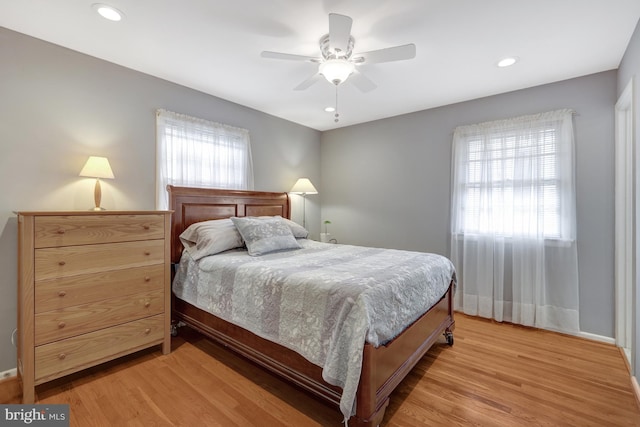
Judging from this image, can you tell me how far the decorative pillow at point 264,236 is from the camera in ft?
8.96

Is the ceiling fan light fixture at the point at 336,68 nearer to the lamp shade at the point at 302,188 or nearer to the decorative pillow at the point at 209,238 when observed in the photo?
the decorative pillow at the point at 209,238

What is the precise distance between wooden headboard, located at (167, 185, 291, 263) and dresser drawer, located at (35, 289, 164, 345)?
23.6 inches

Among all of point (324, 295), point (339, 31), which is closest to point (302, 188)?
point (339, 31)

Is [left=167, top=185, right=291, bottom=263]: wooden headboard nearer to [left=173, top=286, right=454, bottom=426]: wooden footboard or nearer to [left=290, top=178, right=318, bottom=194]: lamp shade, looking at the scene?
[left=290, top=178, right=318, bottom=194]: lamp shade

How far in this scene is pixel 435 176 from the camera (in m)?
3.79

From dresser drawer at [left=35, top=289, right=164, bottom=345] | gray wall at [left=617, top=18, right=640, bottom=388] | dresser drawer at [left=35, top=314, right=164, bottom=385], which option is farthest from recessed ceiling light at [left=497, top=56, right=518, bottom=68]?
dresser drawer at [left=35, top=314, right=164, bottom=385]

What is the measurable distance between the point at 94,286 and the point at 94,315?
21 cm

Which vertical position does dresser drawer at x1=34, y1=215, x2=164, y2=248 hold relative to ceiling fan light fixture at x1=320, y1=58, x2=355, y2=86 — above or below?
below

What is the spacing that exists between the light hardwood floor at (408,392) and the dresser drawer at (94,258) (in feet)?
2.69

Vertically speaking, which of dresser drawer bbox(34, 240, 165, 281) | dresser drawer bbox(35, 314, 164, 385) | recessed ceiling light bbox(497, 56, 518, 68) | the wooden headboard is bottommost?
dresser drawer bbox(35, 314, 164, 385)

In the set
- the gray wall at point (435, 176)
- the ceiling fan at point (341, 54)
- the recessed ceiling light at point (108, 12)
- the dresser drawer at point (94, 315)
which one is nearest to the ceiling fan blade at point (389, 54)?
the ceiling fan at point (341, 54)

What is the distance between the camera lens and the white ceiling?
189 centimetres

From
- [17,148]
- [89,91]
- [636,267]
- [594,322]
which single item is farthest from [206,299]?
[594,322]

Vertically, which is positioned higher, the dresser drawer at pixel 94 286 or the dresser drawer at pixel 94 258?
the dresser drawer at pixel 94 258
